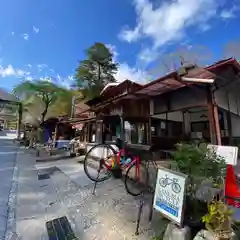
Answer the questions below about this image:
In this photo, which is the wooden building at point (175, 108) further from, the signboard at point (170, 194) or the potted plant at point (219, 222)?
the potted plant at point (219, 222)

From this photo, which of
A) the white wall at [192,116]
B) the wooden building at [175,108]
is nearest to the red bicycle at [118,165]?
the wooden building at [175,108]

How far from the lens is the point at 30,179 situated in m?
6.44

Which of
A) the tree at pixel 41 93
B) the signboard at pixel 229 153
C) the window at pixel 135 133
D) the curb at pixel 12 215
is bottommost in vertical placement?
the curb at pixel 12 215

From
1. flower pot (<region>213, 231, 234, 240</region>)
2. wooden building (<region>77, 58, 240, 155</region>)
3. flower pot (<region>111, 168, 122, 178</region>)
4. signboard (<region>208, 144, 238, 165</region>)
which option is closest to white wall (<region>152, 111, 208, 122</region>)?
wooden building (<region>77, 58, 240, 155</region>)

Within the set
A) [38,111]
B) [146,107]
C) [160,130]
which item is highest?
[38,111]

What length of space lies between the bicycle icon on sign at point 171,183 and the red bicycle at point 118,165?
1.72 m

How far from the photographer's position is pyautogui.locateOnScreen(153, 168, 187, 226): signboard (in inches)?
89.6

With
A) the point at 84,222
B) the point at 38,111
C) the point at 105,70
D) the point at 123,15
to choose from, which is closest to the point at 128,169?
the point at 84,222

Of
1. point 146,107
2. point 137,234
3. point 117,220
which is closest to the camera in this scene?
point 137,234

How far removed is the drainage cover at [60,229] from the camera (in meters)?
2.89

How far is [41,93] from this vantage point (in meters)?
20.7

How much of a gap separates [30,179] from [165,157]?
5308 mm

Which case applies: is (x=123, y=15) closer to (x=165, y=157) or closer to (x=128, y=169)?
(x=165, y=157)

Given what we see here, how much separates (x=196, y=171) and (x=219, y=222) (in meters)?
0.65
